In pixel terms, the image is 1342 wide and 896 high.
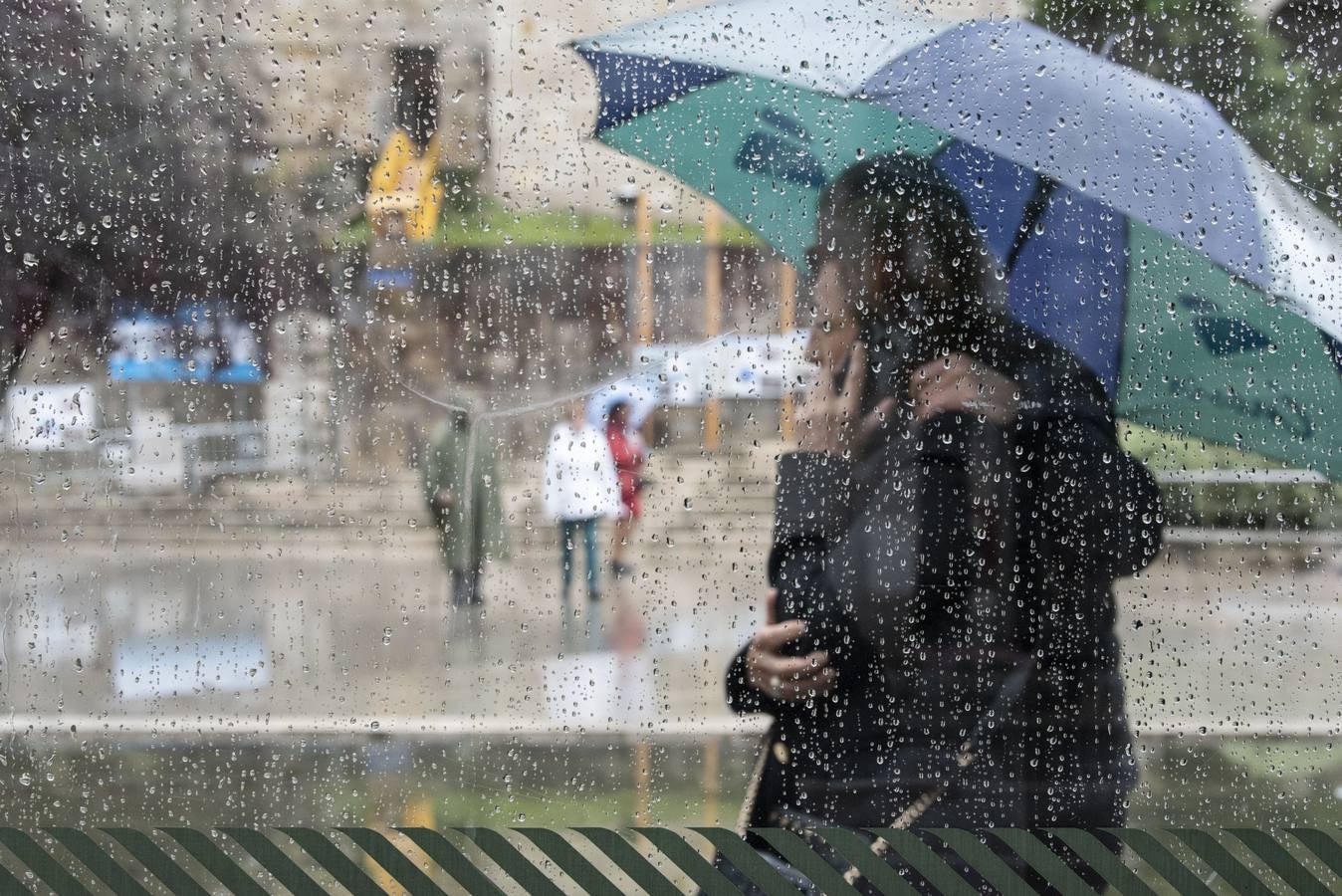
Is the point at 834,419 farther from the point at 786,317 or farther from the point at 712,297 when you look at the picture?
the point at 712,297

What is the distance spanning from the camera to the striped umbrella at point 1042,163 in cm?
206

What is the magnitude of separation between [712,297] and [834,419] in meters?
0.29

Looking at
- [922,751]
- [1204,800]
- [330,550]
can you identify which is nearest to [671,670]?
[922,751]

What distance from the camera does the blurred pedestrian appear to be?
2.14m

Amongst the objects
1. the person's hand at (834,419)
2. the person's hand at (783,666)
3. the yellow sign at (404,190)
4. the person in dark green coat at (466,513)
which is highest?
the yellow sign at (404,190)

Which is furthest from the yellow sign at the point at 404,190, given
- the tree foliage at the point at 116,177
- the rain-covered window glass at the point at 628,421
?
the tree foliage at the point at 116,177

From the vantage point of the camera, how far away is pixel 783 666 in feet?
7.01

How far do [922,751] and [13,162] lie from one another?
1820mm

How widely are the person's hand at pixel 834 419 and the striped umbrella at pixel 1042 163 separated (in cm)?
22

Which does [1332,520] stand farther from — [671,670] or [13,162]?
[13,162]

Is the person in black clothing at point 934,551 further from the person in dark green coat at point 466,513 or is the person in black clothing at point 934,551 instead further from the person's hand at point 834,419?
the person in dark green coat at point 466,513

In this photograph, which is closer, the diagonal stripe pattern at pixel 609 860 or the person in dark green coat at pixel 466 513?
A: the diagonal stripe pattern at pixel 609 860

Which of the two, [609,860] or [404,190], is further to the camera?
[404,190]

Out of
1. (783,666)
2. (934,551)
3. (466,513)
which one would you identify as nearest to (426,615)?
(466,513)
